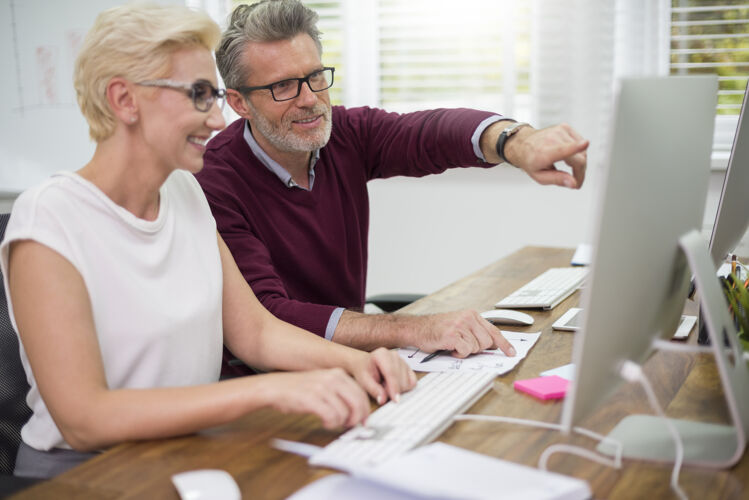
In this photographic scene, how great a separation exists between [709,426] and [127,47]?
0.98 metres

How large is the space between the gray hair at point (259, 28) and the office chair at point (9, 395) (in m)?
0.80

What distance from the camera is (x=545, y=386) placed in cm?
113

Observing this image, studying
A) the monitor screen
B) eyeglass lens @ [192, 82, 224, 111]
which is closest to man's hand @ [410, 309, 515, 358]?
the monitor screen

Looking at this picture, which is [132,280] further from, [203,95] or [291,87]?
[291,87]

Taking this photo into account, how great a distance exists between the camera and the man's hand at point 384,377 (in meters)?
1.08

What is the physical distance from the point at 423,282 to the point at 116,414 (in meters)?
2.66

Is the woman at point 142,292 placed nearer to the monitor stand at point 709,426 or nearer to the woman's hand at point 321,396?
the woman's hand at point 321,396

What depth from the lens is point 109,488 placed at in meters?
0.84

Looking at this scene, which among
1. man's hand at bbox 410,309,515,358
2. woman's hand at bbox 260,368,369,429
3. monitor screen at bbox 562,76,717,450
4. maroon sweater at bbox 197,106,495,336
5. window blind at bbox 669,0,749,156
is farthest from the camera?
window blind at bbox 669,0,749,156

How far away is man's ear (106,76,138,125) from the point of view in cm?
113

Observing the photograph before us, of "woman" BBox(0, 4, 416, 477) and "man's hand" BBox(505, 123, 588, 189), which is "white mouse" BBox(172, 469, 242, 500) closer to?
"woman" BBox(0, 4, 416, 477)

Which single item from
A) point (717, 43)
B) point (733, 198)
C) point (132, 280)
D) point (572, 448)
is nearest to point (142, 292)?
point (132, 280)

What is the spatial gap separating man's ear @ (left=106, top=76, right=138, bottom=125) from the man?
47 cm

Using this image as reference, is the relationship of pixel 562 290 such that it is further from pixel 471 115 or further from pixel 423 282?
pixel 423 282
